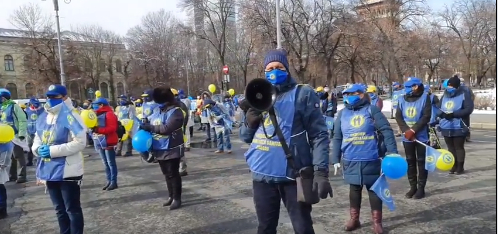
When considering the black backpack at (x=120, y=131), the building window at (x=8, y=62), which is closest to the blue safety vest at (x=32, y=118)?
the black backpack at (x=120, y=131)

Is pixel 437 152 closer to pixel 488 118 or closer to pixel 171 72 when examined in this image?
pixel 488 118

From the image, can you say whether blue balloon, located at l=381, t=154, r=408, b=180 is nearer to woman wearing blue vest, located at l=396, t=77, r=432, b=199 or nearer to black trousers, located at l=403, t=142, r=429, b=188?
woman wearing blue vest, located at l=396, t=77, r=432, b=199

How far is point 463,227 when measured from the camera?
14.9 ft

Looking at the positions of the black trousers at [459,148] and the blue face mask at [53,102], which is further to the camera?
the black trousers at [459,148]

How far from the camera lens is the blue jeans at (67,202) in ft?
13.6

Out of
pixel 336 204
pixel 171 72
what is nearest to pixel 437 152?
pixel 336 204

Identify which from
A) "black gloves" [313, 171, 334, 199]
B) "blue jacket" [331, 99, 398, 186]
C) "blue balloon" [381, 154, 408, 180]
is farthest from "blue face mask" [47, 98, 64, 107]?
"blue balloon" [381, 154, 408, 180]

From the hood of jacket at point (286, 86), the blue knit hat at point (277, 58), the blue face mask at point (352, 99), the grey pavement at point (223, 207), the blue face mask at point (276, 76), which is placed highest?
the blue knit hat at point (277, 58)

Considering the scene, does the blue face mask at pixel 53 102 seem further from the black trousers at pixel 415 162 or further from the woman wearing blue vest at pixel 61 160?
the black trousers at pixel 415 162

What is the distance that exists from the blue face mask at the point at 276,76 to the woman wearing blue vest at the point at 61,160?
2.30m

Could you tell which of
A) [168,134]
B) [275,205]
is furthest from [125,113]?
[275,205]

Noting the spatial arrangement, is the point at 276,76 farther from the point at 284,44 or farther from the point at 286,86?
the point at 284,44

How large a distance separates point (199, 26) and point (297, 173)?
38464 millimetres

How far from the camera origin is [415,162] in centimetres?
594
